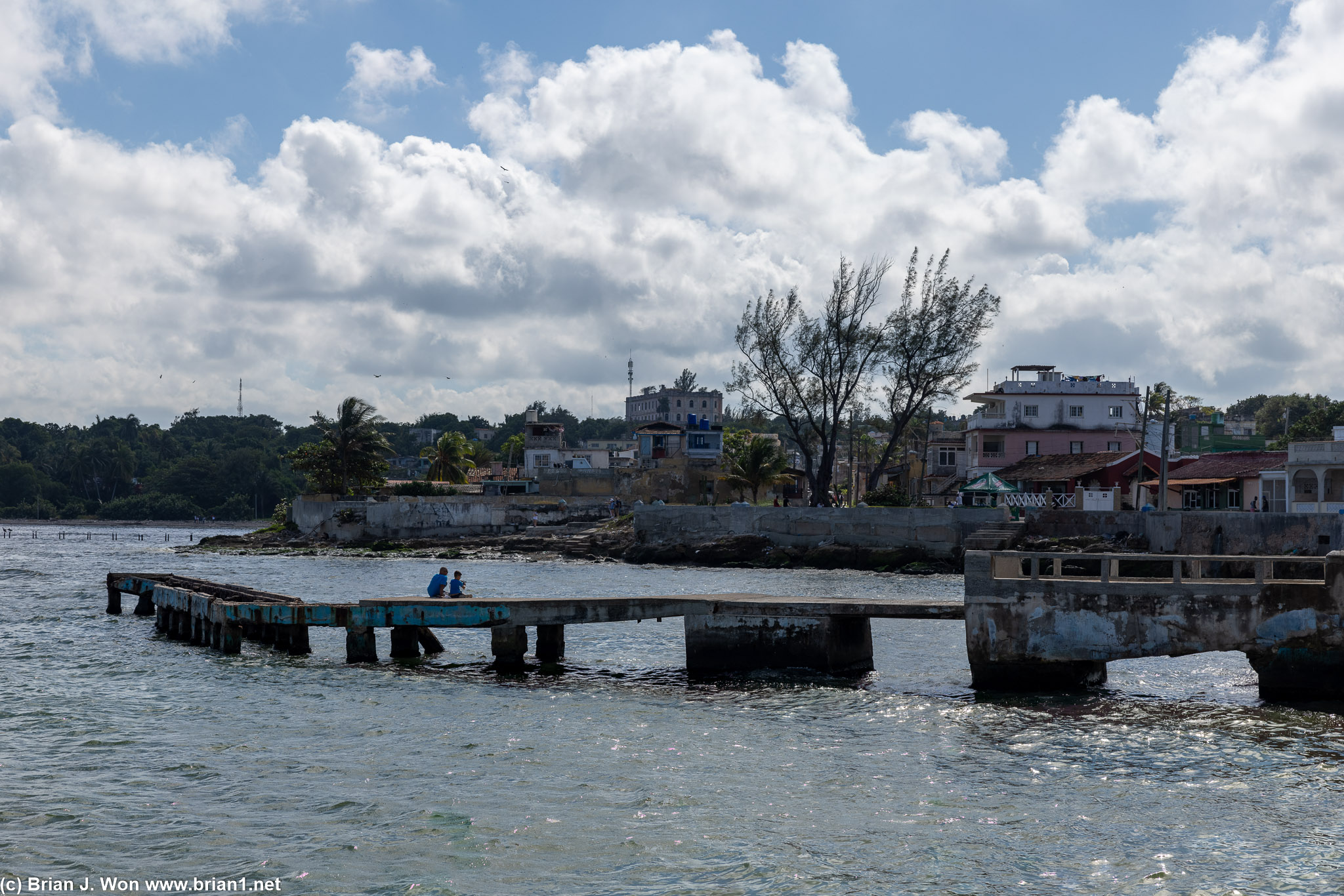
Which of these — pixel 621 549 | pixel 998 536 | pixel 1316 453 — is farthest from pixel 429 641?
pixel 1316 453

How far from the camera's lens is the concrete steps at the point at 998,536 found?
5266cm

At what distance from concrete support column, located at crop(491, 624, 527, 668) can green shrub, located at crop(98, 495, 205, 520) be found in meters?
155

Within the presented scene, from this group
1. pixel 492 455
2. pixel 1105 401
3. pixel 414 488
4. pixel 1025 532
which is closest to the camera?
pixel 1025 532

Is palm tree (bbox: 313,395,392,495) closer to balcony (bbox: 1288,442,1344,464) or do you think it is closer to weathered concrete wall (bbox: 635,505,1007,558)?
weathered concrete wall (bbox: 635,505,1007,558)

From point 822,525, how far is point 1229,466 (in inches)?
898

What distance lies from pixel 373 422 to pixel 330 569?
33.7 metres

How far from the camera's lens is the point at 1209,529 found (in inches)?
1837

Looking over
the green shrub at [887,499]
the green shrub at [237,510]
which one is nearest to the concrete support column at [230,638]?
the green shrub at [887,499]

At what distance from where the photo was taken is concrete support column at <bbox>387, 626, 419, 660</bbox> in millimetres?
26062

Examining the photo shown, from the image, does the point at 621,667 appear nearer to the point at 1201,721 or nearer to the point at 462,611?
the point at 462,611

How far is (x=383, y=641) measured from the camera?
103ft

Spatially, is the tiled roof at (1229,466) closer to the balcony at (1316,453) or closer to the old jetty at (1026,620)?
the balcony at (1316,453)

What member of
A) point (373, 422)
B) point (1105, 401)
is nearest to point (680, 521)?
point (1105, 401)

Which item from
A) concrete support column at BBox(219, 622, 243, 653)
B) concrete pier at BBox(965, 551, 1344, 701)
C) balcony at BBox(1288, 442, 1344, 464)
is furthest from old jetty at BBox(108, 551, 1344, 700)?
balcony at BBox(1288, 442, 1344, 464)
